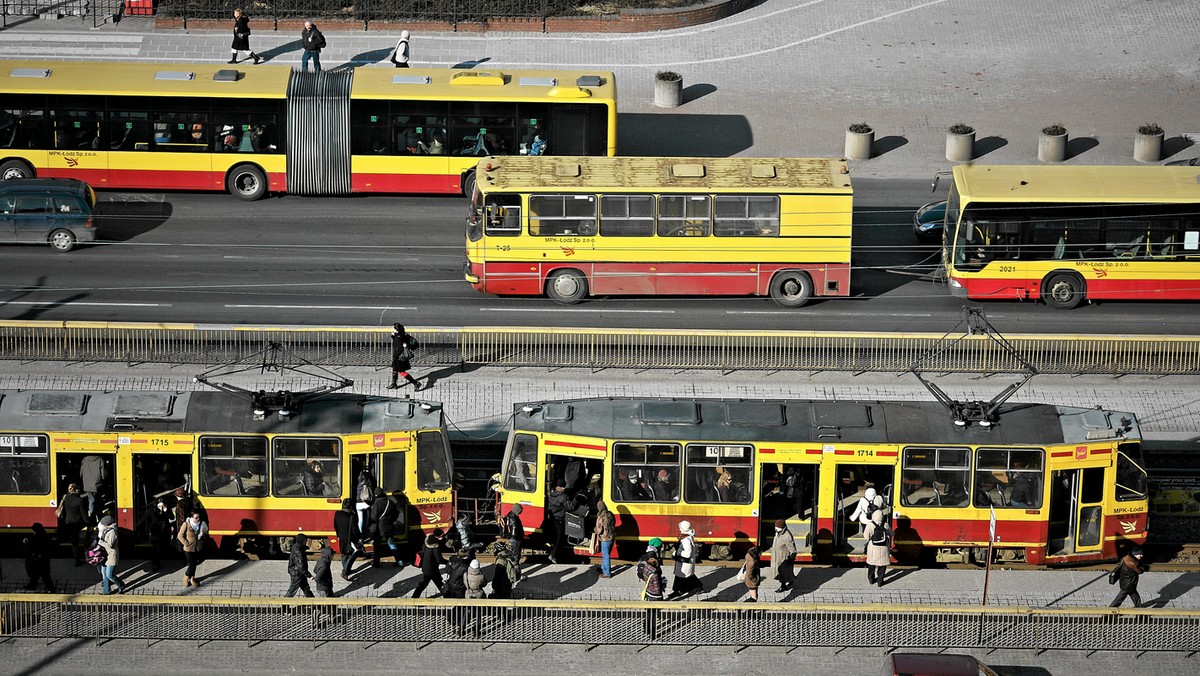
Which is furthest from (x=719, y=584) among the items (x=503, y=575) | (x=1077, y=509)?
(x=1077, y=509)

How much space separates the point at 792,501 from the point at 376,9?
30.4 meters

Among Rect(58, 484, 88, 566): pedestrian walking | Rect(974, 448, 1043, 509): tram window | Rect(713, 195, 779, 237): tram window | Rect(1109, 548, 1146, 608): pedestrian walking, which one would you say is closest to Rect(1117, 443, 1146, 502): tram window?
Rect(974, 448, 1043, 509): tram window

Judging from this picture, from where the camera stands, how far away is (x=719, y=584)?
1347 inches

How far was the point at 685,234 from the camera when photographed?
1754 inches

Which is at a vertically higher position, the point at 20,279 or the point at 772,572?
the point at 20,279

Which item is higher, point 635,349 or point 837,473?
Answer: point 635,349

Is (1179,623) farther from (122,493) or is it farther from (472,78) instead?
(472,78)

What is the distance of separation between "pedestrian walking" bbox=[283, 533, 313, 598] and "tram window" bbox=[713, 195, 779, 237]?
15.1 meters

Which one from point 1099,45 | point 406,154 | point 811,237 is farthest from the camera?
point 1099,45

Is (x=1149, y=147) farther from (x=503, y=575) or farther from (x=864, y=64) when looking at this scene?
(x=503, y=575)

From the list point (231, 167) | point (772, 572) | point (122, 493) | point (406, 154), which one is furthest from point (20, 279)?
point (772, 572)

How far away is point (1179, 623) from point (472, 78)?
25.0 metres

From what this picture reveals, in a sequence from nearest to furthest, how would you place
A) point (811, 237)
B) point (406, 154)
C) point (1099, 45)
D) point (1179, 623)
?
1. point (1179, 623)
2. point (811, 237)
3. point (406, 154)
4. point (1099, 45)

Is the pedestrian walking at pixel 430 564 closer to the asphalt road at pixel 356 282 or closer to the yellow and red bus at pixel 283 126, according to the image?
the asphalt road at pixel 356 282
